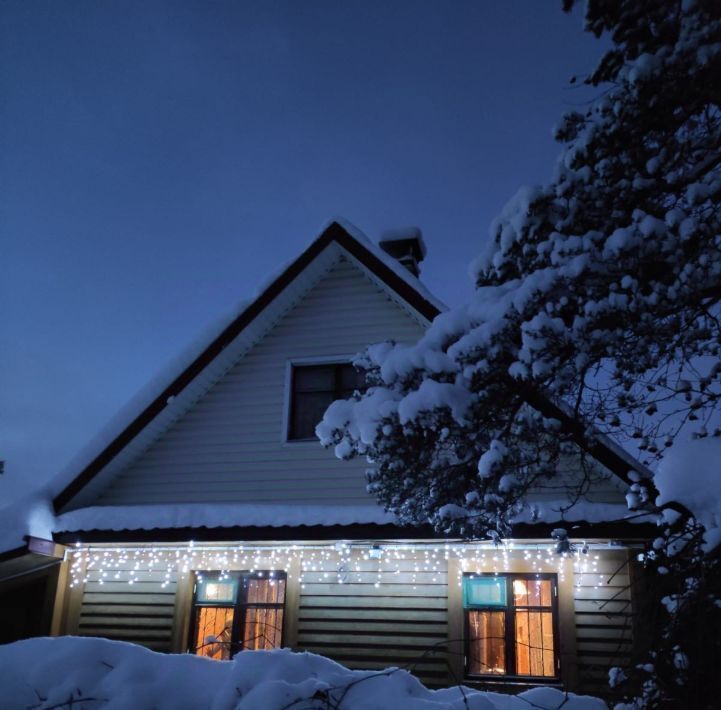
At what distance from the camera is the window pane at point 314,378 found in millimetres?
10227

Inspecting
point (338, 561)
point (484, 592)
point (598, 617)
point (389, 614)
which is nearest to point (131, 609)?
point (338, 561)

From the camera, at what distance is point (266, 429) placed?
1002cm

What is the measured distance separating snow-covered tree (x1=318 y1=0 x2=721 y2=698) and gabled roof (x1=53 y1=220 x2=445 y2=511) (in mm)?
3906

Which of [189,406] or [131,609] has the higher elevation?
[189,406]

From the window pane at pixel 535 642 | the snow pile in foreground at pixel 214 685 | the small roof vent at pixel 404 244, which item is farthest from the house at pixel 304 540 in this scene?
the snow pile in foreground at pixel 214 685

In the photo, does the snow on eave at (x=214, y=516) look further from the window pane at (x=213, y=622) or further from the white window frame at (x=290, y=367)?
the window pane at (x=213, y=622)

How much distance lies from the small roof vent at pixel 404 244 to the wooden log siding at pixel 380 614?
567 centimetres

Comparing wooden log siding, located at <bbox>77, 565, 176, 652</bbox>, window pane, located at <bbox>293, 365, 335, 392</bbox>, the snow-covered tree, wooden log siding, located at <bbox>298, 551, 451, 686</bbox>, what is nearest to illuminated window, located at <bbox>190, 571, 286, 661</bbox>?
wooden log siding, located at <bbox>77, 565, 176, 652</bbox>

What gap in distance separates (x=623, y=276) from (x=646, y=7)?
2.45 meters

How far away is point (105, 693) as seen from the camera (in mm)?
3416

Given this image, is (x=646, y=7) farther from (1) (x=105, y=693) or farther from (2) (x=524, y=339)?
(1) (x=105, y=693)

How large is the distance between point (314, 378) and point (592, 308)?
20.5ft

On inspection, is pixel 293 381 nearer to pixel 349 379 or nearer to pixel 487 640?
pixel 349 379

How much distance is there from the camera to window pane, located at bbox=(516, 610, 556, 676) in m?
8.34
